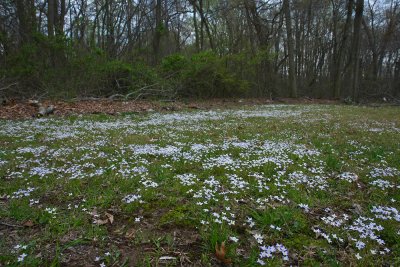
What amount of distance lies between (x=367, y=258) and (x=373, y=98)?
102ft

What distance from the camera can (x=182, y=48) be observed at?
4028 cm

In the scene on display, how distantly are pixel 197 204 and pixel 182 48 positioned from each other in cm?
3896

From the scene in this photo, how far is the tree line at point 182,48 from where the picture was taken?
17312 mm

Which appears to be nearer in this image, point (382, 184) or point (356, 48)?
point (382, 184)

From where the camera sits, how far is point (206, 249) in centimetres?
287

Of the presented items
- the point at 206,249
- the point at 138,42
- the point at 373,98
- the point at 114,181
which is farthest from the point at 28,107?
the point at 373,98

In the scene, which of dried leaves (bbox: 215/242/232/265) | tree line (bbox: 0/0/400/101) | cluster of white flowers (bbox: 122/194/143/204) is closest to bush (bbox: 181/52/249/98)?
tree line (bbox: 0/0/400/101)

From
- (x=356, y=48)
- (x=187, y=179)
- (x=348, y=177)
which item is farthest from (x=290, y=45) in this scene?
(x=187, y=179)

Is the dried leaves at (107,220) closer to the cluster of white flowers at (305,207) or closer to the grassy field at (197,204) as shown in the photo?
the grassy field at (197,204)

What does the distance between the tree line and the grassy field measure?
11.6 m

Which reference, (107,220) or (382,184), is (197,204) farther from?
(382,184)

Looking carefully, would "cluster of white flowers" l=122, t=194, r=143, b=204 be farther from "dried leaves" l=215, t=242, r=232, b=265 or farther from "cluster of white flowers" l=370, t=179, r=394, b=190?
"cluster of white flowers" l=370, t=179, r=394, b=190

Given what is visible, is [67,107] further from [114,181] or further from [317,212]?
[317,212]

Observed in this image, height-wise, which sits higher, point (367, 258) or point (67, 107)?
point (67, 107)
